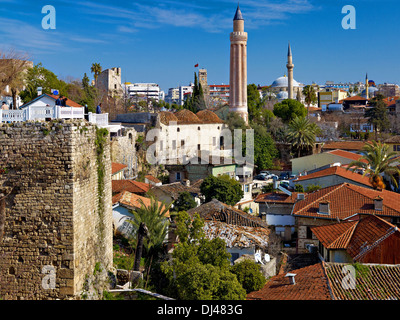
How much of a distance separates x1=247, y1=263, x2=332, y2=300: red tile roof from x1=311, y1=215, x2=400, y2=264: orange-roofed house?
168 cm

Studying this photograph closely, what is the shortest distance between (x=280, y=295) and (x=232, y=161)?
2582 cm

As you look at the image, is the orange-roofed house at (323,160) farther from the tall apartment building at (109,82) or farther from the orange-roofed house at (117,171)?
the tall apartment building at (109,82)

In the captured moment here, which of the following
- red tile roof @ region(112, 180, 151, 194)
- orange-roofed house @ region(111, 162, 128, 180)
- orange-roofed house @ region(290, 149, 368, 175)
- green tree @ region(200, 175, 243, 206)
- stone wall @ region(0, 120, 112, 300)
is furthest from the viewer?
orange-roofed house @ region(290, 149, 368, 175)

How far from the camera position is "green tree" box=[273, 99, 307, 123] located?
53000 millimetres

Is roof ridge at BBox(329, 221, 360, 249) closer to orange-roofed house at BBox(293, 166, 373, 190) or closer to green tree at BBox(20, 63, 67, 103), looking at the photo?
orange-roofed house at BBox(293, 166, 373, 190)

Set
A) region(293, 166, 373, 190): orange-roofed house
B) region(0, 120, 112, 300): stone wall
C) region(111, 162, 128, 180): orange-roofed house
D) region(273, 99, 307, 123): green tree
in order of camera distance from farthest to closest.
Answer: region(273, 99, 307, 123): green tree → region(111, 162, 128, 180): orange-roofed house → region(293, 166, 373, 190): orange-roofed house → region(0, 120, 112, 300): stone wall

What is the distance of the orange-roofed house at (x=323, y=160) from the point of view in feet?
119

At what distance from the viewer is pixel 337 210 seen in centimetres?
2000

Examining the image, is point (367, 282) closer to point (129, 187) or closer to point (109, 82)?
point (129, 187)

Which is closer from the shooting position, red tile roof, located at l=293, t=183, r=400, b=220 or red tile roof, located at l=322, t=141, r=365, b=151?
red tile roof, located at l=293, t=183, r=400, b=220

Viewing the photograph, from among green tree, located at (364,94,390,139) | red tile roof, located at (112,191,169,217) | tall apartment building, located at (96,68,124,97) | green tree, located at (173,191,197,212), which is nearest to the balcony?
red tile roof, located at (112,191,169,217)

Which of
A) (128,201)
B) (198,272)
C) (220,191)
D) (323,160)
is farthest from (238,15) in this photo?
(198,272)

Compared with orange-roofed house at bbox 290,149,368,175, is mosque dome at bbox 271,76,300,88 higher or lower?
higher

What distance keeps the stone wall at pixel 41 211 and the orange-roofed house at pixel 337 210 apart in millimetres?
12831
